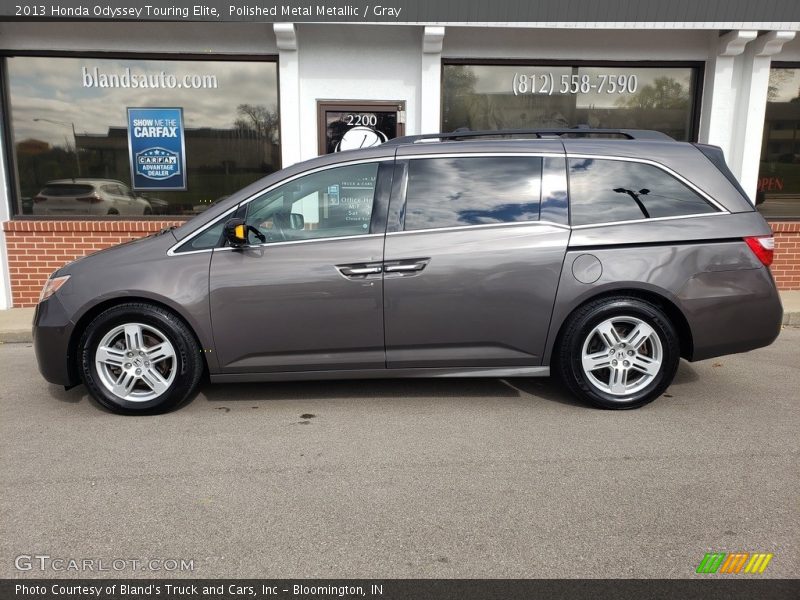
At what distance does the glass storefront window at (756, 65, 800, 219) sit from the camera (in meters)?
8.08

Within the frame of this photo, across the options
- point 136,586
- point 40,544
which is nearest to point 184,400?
point 40,544

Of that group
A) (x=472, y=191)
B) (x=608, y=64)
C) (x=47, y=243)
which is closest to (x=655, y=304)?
(x=472, y=191)

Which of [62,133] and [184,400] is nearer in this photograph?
[184,400]

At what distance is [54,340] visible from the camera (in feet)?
13.2

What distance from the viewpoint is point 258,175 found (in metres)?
7.92

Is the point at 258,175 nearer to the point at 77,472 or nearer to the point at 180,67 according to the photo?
the point at 180,67

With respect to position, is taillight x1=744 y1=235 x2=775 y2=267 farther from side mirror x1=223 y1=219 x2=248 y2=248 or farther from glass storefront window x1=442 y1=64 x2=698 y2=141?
glass storefront window x1=442 y1=64 x2=698 y2=141

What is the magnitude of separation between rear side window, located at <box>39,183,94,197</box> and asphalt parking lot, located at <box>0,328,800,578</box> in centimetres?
394

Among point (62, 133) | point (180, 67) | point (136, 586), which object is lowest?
point (136, 586)

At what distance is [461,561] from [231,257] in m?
2.47

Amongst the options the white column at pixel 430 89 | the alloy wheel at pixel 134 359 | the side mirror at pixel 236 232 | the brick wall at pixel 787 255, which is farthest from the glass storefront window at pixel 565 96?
the alloy wheel at pixel 134 359

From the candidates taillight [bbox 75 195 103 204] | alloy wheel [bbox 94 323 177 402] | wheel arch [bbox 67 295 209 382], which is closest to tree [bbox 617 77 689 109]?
wheel arch [bbox 67 295 209 382]

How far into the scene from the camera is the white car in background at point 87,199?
777 centimetres

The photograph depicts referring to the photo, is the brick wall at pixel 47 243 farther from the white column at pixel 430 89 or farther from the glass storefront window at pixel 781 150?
the glass storefront window at pixel 781 150
